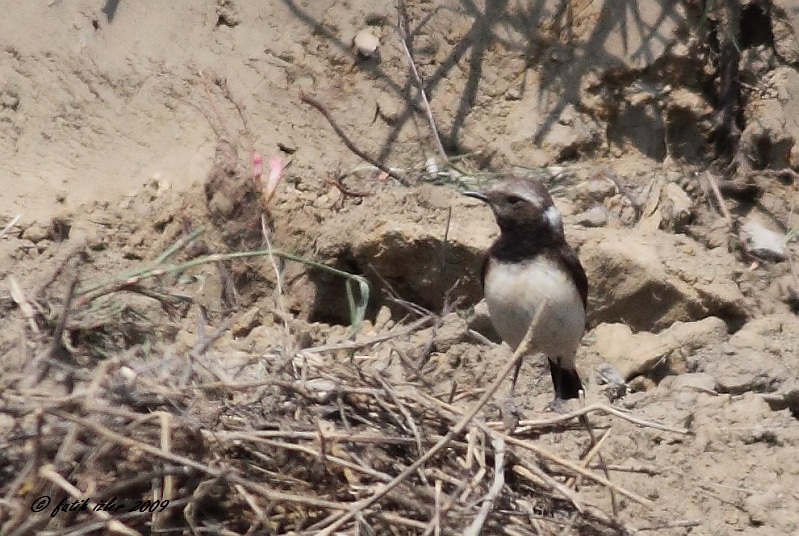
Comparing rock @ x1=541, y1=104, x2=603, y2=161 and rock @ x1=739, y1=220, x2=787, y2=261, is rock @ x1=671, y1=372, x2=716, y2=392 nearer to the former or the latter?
rock @ x1=739, y1=220, x2=787, y2=261

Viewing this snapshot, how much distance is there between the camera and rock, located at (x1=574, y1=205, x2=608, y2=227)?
931cm

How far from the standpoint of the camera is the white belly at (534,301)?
7.78 m

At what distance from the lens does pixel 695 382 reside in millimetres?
7988

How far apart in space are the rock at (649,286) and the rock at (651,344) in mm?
127

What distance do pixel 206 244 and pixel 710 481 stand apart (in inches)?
138

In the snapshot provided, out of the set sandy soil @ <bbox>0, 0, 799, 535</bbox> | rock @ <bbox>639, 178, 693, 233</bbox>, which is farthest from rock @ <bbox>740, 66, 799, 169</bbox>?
rock @ <bbox>639, 178, 693, 233</bbox>

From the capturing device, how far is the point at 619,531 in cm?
593

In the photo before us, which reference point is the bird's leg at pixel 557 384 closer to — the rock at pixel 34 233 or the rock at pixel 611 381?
the rock at pixel 611 381

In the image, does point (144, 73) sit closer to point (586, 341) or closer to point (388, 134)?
point (388, 134)

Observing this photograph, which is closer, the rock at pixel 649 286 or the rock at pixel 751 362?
the rock at pixel 751 362

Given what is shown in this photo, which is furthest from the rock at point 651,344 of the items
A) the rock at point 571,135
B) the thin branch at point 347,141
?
the thin branch at point 347,141

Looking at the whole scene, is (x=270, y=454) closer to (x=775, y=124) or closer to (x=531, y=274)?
(x=531, y=274)

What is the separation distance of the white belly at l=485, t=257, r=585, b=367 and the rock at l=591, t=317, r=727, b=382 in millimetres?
593

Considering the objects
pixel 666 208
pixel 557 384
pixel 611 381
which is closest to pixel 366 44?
pixel 666 208
